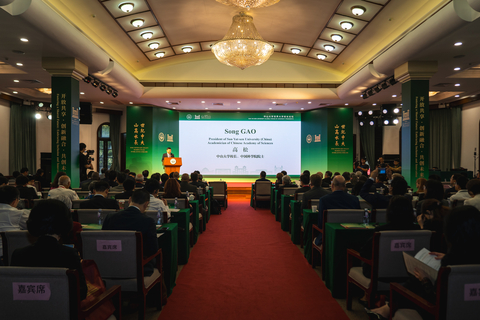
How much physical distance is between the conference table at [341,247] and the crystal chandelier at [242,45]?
205 inches

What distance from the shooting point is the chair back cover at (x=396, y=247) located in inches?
91.9

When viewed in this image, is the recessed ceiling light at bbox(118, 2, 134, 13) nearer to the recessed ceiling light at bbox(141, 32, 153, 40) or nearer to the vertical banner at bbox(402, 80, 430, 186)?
the recessed ceiling light at bbox(141, 32, 153, 40)

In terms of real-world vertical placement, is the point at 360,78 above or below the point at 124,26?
below

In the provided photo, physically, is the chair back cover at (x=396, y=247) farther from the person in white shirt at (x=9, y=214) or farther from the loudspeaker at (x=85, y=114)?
the loudspeaker at (x=85, y=114)

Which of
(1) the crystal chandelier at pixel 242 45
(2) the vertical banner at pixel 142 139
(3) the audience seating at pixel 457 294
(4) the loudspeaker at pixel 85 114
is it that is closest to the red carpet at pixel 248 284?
(3) the audience seating at pixel 457 294

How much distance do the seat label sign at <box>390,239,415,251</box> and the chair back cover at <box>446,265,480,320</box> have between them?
0.73 metres

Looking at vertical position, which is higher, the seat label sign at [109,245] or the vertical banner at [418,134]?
the vertical banner at [418,134]

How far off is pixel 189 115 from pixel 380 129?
8857mm

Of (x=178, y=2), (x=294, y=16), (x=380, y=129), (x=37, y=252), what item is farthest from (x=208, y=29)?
(x=380, y=129)

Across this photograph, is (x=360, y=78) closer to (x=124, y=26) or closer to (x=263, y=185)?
(x=263, y=185)

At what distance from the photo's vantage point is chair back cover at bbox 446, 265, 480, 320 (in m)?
1.58

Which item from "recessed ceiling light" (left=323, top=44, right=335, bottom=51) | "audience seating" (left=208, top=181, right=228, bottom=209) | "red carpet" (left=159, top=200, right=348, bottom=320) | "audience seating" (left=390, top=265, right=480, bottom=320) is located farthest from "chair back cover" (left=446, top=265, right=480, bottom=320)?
"recessed ceiling light" (left=323, top=44, right=335, bottom=51)

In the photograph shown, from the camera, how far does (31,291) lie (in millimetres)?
1522

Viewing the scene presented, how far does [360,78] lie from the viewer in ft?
30.6
